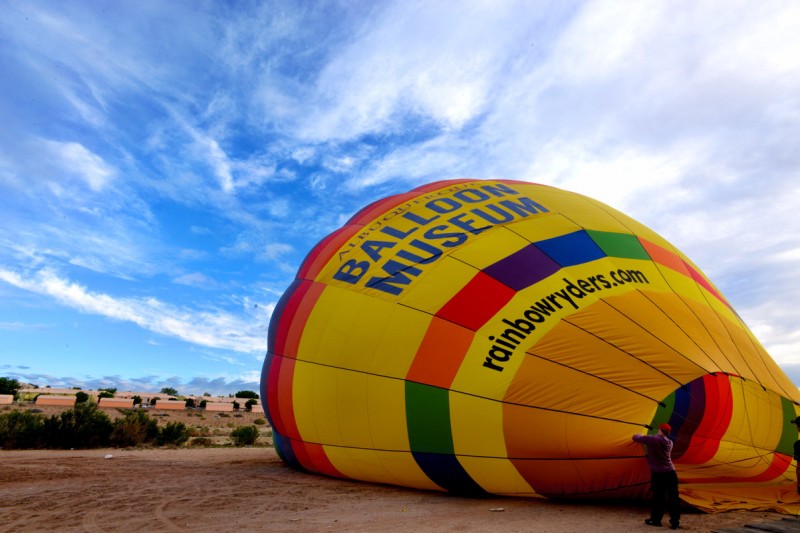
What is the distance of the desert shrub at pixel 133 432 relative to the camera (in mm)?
15539

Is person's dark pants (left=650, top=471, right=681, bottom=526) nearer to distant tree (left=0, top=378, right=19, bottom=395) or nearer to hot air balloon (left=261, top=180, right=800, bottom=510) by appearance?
hot air balloon (left=261, top=180, right=800, bottom=510)

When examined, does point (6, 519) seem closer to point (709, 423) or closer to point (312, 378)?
point (312, 378)

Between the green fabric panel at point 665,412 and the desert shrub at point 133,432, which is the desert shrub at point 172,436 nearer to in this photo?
the desert shrub at point 133,432

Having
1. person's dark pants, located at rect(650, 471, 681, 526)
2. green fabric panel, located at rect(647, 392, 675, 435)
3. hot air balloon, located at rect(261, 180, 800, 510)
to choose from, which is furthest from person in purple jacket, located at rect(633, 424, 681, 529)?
green fabric panel, located at rect(647, 392, 675, 435)

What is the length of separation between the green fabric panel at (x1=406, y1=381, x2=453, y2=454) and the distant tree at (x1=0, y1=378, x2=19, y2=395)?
51.9 m

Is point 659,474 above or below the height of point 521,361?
below

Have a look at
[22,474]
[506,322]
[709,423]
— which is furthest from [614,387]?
[22,474]

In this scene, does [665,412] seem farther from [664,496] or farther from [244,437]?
[244,437]

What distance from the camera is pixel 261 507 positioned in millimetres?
6676

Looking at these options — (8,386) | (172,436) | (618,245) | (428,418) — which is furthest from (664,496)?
(8,386)

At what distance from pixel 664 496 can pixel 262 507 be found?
15.5 feet

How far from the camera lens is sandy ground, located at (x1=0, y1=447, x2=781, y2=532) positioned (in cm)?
542

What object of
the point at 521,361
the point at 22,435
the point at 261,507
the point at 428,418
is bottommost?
the point at 261,507

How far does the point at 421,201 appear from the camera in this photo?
30.1 ft
